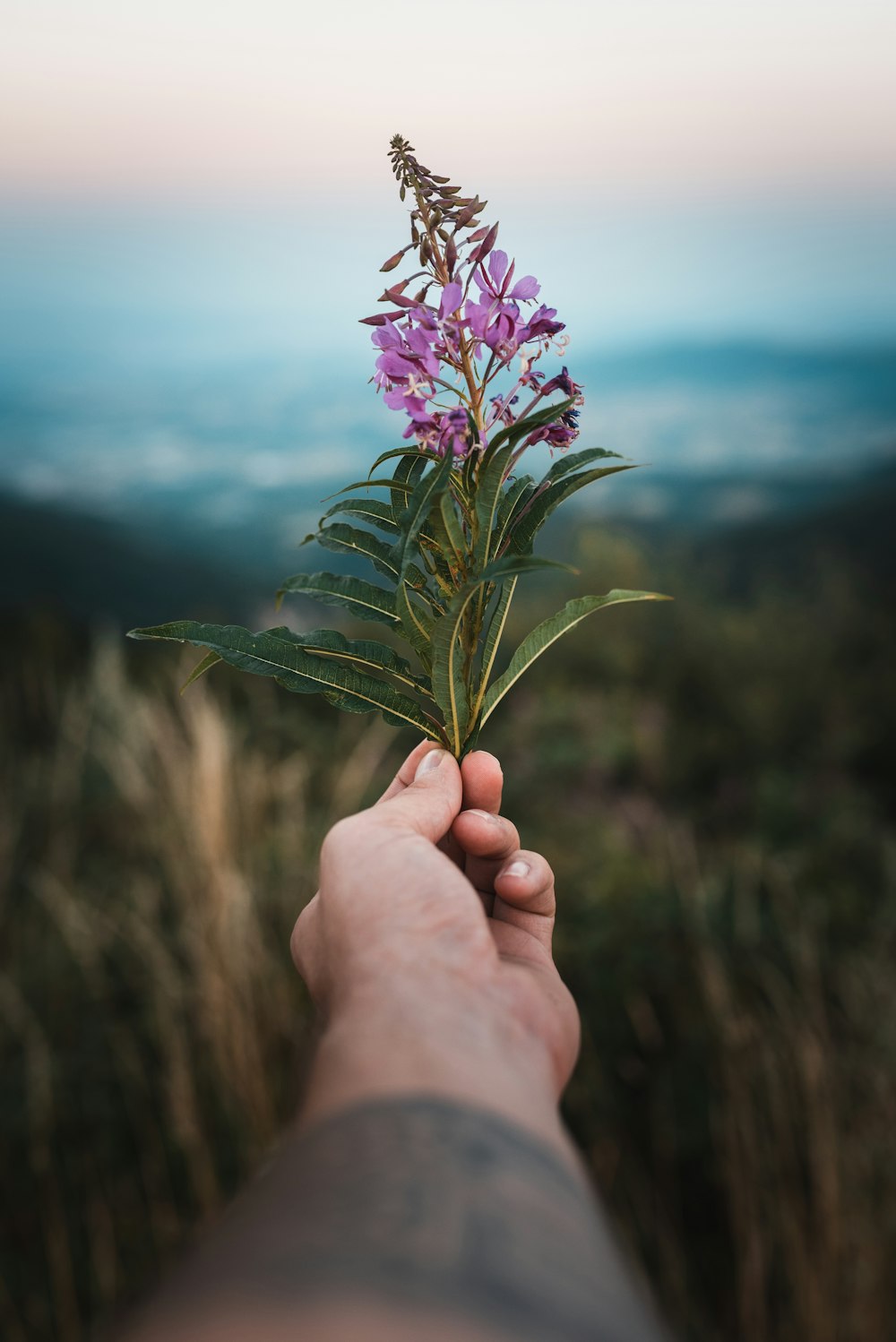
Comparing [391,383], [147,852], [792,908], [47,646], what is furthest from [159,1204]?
[47,646]

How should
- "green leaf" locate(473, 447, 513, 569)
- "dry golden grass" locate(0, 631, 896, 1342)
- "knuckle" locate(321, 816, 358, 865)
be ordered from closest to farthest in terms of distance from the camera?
1. "green leaf" locate(473, 447, 513, 569)
2. "knuckle" locate(321, 816, 358, 865)
3. "dry golden grass" locate(0, 631, 896, 1342)

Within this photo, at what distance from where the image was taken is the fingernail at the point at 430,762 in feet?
4.41

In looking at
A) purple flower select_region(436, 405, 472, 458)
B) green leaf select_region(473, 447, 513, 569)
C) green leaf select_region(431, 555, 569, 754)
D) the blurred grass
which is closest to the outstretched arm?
green leaf select_region(431, 555, 569, 754)

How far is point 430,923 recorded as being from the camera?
42.6 inches

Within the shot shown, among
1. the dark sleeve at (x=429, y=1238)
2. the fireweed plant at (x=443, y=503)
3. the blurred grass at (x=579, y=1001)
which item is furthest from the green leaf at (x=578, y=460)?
the blurred grass at (x=579, y=1001)

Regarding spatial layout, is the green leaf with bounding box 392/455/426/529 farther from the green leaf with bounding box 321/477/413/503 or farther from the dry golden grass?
the dry golden grass

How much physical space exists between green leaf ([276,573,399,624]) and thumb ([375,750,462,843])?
23cm

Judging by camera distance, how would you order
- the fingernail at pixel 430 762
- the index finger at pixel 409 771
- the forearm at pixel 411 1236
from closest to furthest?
the forearm at pixel 411 1236
the fingernail at pixel 430 762
the index finger at pixel 409 771

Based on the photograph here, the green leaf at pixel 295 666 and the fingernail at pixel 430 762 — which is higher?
the green leaf at pixel 295 666

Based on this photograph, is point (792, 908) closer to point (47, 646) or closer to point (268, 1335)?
point (268, 1335)

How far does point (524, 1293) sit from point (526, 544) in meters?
0.86

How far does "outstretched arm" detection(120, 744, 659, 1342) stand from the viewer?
1.72ft

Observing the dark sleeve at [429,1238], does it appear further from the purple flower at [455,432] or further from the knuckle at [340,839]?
the purple flower at [455,432]

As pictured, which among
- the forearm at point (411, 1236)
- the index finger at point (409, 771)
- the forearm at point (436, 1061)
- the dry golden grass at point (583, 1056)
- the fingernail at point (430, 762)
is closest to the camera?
the forearm at point (411, 1236)
